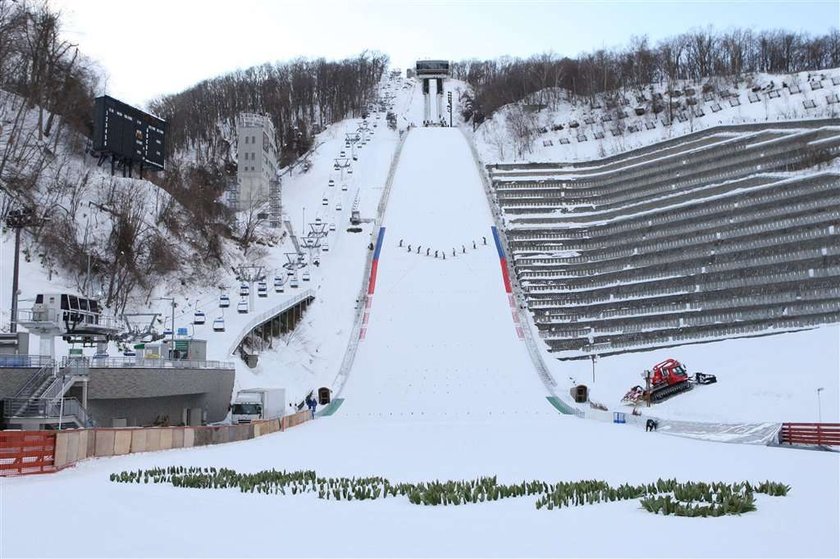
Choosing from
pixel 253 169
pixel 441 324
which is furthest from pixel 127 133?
pixel 441 324

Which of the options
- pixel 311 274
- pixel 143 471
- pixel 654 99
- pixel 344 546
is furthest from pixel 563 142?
pixel 344 546

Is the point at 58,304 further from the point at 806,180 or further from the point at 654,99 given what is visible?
the point at 654,99

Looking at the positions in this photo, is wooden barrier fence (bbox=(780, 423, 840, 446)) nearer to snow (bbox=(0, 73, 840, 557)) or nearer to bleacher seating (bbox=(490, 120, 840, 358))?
snow (bbox=(0, 73, 840, 557))

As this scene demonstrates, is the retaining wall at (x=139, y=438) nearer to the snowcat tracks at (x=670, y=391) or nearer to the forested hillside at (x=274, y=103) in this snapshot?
the snowcat tracks at (x=670, y=391)

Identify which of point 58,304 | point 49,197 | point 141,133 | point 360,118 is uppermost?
point 360,118

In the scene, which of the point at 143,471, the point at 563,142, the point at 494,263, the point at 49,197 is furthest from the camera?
the point at 563,142

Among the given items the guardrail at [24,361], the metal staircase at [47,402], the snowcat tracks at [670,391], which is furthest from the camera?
the snowcat tracks at [670,391]

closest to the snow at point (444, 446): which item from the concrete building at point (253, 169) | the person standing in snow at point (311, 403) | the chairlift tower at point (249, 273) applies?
the person standing in snow at point (311, 403)
